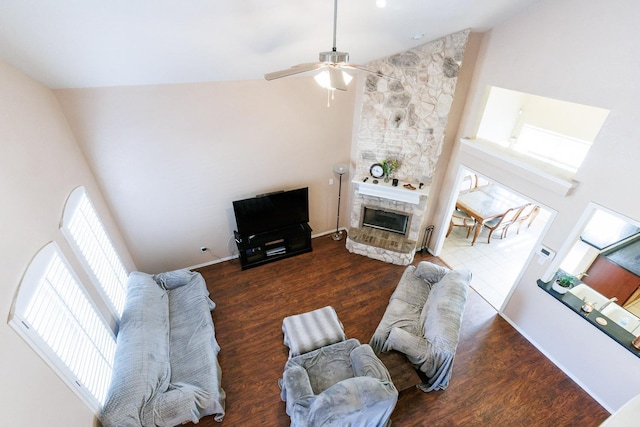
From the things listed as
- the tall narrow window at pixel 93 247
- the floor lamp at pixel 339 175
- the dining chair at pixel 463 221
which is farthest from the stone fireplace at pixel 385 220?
the tall narrow window at pixel 93 247

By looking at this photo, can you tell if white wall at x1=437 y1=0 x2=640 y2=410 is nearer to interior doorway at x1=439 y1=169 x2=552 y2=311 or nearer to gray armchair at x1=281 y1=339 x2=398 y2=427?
interior doorway at x1=439 y1=169 x2=552 y2=311

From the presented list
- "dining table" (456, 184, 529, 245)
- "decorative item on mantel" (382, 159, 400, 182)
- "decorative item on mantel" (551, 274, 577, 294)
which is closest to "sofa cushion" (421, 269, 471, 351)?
"decorative item on mantel" (551, 274, 577, 294)

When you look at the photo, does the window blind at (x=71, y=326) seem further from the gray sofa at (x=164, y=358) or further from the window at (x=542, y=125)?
the window at (x=542, y=125)

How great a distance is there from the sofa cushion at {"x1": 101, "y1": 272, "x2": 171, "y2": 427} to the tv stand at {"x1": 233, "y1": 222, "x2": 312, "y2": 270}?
1519 mm

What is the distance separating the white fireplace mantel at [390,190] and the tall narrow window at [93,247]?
398 cm

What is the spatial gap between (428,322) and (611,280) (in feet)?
9.02

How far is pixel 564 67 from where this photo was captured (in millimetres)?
3359

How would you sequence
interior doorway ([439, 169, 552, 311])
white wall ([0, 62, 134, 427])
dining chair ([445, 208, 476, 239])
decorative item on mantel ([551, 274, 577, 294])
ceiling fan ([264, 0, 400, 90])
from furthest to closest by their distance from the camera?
dining chair ([445, 208, 476, 239])
interior doorway ([439, 169, 552, 311])
decorative item on mantel ([551, 274, 577, 294])
ceiling fan ([264, 0, 400, 90])
white wall ([0, 62, 134, 427])

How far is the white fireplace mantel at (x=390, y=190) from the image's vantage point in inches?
203

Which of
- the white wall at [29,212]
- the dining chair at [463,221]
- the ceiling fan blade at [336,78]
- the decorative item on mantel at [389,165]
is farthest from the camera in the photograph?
the dining chair at [463,221]

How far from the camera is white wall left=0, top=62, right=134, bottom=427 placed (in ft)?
6.14

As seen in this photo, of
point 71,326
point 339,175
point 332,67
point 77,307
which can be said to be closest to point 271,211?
point 339,175

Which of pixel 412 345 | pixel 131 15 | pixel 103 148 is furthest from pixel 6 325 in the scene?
pixel 412 345

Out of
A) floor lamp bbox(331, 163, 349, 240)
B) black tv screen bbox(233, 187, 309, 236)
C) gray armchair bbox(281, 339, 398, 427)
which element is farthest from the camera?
floor lamp bbox(331, 163, 349, 240)
